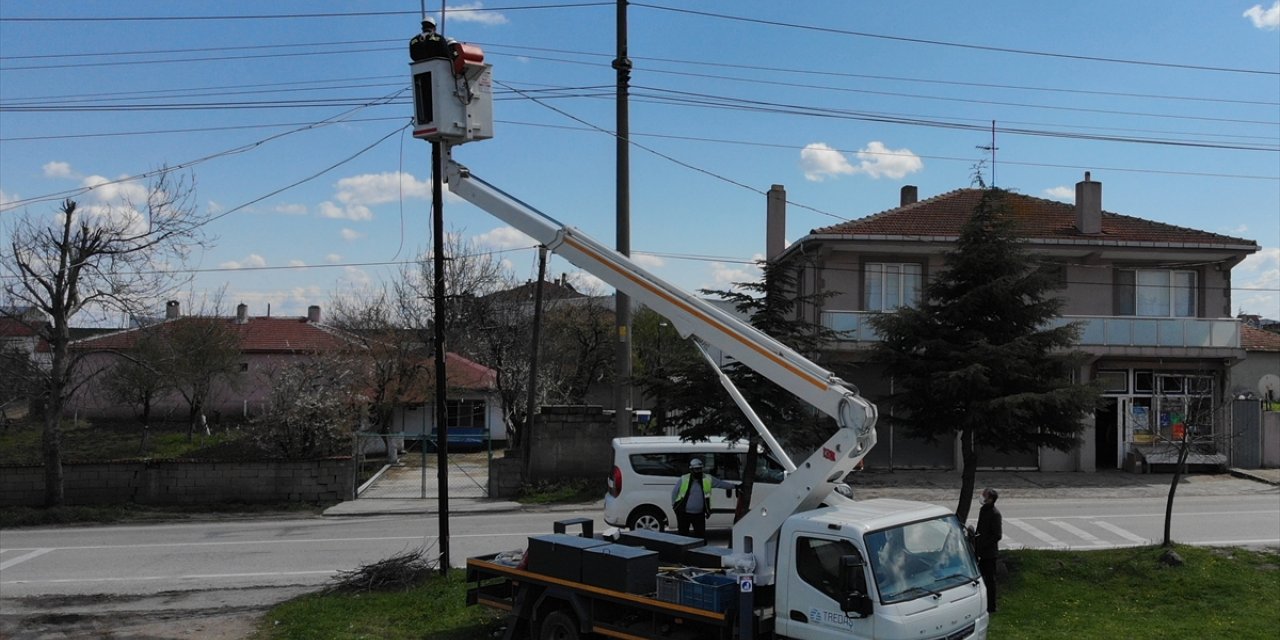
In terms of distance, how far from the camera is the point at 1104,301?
27.2 meters

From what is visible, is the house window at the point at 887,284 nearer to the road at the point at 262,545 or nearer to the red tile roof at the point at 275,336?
the road at the point at 262,545

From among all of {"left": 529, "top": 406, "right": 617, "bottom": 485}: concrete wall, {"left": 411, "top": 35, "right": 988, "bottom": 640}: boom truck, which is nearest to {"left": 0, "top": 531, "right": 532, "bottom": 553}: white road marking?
{"left": 529, "top": 406, "right": 617, "bottom": 485}: concrete wall

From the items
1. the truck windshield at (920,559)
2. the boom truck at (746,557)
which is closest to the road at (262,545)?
the boom truck at (746,557)

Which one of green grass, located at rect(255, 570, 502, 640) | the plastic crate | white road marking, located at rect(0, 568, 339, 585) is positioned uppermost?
the plastic crate

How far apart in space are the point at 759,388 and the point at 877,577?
18.6 feet

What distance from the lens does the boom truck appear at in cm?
720

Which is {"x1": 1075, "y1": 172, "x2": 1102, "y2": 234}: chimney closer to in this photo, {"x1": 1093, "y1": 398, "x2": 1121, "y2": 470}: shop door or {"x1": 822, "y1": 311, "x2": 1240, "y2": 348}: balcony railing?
{"x1": 822, "y1": 311, "x2": 1240, "y2": 348}: balcony railing

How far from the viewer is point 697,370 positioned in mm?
12906

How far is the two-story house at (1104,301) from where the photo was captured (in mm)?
26344

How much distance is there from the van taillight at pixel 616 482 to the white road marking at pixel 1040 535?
7.30m

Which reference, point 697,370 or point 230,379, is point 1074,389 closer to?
point 697,370

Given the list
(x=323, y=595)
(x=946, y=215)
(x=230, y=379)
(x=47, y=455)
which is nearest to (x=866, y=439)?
(x=323, y=595)

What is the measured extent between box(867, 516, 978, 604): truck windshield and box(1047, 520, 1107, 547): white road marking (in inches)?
382

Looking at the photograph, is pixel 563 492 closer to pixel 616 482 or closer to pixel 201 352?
pixel 616 482
